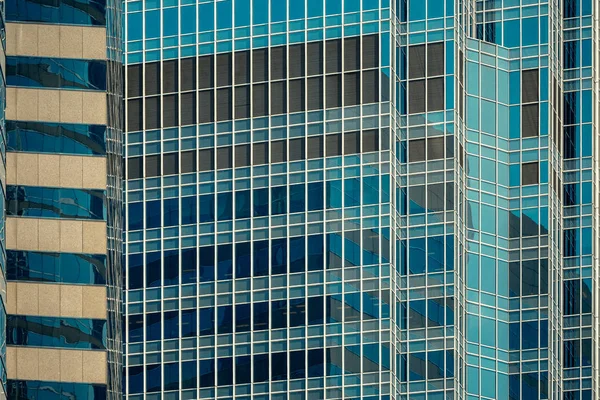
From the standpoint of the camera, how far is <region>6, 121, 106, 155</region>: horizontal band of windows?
123000 mm

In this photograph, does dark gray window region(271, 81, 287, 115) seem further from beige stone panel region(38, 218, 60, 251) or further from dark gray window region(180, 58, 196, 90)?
beige stone panel region(38, 218, 60, 251)

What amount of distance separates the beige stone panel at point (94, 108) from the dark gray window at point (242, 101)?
20.5m

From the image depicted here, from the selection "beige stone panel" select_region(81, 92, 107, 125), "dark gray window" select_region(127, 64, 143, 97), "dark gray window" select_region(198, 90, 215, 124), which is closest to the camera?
"beige stone panel" select_region(81, 92, 107, 125)

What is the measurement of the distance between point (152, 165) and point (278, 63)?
1200 cm

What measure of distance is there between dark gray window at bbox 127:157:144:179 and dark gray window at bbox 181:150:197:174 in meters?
3.16

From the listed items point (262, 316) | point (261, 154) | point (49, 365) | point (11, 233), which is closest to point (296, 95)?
point (261, 154)

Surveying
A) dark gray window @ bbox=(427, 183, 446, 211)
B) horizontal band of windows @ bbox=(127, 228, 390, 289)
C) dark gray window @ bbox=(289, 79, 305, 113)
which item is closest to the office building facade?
horizontal band of windows @ bbox=(127, 228, 390, 289)

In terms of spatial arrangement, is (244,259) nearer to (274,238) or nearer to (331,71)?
(274,238)

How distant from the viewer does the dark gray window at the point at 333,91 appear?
141000 millimetres

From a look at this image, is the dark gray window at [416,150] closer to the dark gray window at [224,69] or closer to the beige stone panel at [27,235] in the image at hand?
the dark gray window at [224,69]

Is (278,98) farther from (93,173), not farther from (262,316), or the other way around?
(93,173)

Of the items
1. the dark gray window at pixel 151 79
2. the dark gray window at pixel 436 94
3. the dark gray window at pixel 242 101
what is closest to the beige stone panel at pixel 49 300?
the dark gray window at pixel 242 101

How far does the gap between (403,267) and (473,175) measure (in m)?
10.4

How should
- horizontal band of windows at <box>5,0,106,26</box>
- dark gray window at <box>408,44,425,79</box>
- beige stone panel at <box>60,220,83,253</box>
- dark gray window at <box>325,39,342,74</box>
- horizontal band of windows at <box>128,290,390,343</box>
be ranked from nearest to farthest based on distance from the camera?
beige stone panel at <box>60,220,83,253</box> < horizontal band of windows at <box>5,0,106,26</box> < horizontal band of windows at <box>128,290,390,343</box> < dark gray window at <box>325,39,342,74</box> < dark gray window at <box>408,44,425,79</box>
